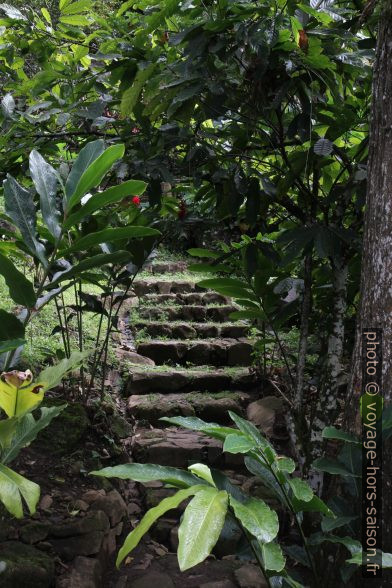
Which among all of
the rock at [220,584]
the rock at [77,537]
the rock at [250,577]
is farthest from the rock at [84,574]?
the rock at [250,577]

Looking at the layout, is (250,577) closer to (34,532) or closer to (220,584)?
(220,584)

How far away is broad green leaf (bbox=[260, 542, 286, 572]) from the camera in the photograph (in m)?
1.10

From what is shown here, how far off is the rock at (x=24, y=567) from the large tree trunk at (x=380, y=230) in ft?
3.64

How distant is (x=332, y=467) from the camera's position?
4.58 ft

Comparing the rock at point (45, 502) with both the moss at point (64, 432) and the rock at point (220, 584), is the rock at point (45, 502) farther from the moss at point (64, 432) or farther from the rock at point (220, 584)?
the rock at point (220, 584)

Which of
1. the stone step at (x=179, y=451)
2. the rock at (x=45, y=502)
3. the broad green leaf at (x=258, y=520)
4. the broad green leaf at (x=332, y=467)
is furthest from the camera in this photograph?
the stone step at (x=179, y=451)

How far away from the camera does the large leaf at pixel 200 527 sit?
95 cm

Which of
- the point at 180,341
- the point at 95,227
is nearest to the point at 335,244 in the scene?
the point at 95,227

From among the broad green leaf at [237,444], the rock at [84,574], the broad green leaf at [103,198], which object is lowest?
the rock at [84,574]

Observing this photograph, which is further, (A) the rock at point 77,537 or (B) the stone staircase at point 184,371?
(B) the stone staircase at point 184,371

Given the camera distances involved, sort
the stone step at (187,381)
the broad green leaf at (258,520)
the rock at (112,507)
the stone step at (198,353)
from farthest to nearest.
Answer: the stone step at (198,353) < the stone step at (187,381) < the rock at (112,507) < the broad green leaf at (258,520)

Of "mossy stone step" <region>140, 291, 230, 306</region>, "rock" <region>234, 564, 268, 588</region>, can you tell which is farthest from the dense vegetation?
"mossy stone step" <region>140, 291, 230, 306</region>

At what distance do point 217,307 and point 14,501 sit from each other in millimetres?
5025

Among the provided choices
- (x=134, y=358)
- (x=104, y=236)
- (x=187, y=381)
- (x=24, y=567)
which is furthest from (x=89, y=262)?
(x=134, y=358)
